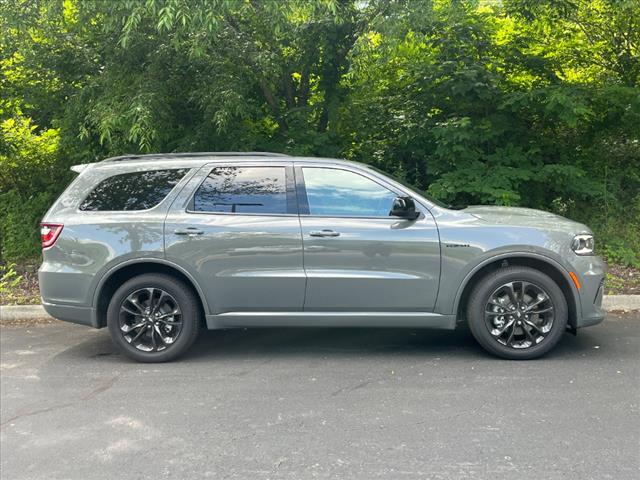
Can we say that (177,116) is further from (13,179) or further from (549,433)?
(549,433)

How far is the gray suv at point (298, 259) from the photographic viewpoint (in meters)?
4.86

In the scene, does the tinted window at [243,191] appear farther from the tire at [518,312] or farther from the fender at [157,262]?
the tire at [518,312]

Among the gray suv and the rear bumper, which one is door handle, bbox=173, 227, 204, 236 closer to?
the gray suv

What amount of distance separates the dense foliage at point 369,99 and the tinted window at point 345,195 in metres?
2.35

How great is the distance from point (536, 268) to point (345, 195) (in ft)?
5.68

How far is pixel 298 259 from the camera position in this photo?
4.93 meters

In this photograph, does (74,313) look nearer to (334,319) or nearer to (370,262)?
(334,319)

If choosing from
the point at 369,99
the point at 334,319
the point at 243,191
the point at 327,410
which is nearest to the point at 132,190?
the point at 243,191

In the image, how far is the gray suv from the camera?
15.9ft

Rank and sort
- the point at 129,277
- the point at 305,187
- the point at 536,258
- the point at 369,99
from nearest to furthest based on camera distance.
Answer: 1. the point at 536,258
2. the point at 305,187
3. the point at 129,277
4. the point at 369,99

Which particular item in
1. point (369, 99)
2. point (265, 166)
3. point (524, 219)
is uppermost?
point (369, 99)

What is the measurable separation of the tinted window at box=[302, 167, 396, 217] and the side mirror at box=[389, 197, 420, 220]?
0.40ft

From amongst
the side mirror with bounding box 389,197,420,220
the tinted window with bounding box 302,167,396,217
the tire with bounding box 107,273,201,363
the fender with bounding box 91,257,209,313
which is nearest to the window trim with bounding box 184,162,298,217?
the tinted window with bounding box 302,167,396,217

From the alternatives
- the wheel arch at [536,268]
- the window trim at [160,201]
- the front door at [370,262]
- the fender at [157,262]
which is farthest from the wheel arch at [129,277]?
the wheel arch at [536,268]
